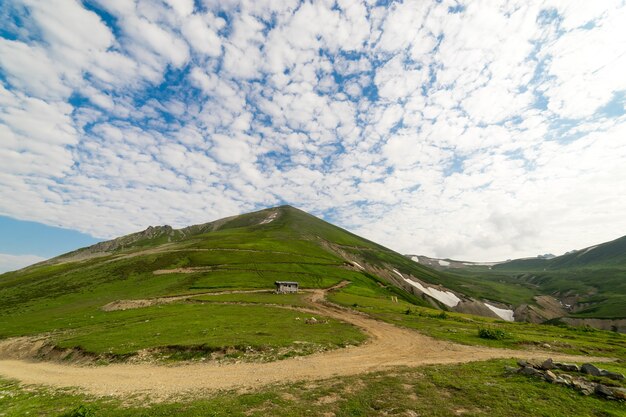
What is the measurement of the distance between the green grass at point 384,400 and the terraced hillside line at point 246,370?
2415mm

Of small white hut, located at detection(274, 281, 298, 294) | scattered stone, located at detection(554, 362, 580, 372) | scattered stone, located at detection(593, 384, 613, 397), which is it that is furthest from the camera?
small white hut, located at detection(274, 281, 298, 294)

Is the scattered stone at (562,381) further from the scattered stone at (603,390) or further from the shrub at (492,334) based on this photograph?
the shrub at (492,334)

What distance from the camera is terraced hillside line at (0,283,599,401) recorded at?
27750 mm

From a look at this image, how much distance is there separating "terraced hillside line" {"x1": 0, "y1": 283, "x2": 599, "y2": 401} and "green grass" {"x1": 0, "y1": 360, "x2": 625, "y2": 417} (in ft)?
7.92

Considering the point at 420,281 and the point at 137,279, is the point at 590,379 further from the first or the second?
the point at 420,281

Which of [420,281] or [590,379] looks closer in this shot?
[590,379]

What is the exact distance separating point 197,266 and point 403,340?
102 meters

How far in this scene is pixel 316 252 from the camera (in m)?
171

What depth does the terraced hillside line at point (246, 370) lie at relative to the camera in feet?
91.0

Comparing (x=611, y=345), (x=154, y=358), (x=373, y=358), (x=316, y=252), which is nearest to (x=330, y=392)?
(x=373, y=358)

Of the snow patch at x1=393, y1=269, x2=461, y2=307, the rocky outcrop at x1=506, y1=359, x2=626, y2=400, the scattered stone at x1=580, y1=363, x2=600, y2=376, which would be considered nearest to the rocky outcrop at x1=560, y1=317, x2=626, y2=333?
the snow patch at x1=393, y1=269, x2=461, y2=307

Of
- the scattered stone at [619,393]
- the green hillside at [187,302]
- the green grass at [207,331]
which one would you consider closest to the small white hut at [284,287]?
the green hillside at [187,302]

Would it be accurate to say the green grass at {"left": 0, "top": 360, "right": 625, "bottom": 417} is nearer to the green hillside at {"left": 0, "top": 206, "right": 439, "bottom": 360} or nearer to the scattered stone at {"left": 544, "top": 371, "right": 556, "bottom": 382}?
the scattered stone at {"left": 544, "top": 371, "right": 556, "bottom": 382}

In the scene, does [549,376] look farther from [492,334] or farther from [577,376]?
[492,334]
